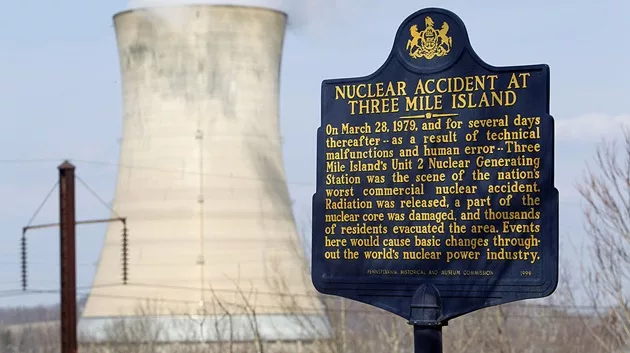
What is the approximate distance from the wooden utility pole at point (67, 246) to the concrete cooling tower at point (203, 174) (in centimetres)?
763

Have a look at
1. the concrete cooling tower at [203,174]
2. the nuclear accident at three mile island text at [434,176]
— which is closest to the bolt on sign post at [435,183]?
the nuclear accident at three mile island text at [434,176]

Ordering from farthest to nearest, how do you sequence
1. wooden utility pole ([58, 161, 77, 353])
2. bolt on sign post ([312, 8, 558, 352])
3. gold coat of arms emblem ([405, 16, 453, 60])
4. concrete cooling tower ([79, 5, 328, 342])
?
concrete cooling tower ([79, 5, 328, 342])
wooden utility pole ([58, 161, 77, 353])
gold coat of arms emblem ([405, 16, 453, 60])
bolt on sign post ([312, 8, 558, 352])

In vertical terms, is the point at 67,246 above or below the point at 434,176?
below

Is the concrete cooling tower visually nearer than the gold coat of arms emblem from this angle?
No

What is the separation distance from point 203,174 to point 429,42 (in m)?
18.4

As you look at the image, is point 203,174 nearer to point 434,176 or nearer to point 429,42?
point 429,42

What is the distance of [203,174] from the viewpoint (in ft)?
88.7

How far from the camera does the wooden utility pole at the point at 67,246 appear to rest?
1791cm

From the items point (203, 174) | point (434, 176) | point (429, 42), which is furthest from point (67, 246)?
point (434, 176)

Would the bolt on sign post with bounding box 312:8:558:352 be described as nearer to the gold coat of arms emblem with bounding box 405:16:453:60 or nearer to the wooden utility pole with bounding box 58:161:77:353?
the gold coat of arms emblem with bounding box 405:16:453:60

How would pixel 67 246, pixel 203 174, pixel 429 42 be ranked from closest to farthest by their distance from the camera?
1. pixel 429 42
2. pixel 67 246
3. pixel 203 174

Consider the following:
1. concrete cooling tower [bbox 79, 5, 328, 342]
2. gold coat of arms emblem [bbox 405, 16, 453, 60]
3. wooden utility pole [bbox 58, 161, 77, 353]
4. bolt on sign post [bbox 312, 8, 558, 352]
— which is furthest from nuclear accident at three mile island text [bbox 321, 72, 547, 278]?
concrete cooling tower [bbox 79, 5, 328, 342]

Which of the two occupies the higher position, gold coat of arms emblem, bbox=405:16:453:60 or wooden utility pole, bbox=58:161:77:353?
gold coat of arms emblem, bbox=405:16:453:60

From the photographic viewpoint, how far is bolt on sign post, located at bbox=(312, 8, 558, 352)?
8.40 meters
